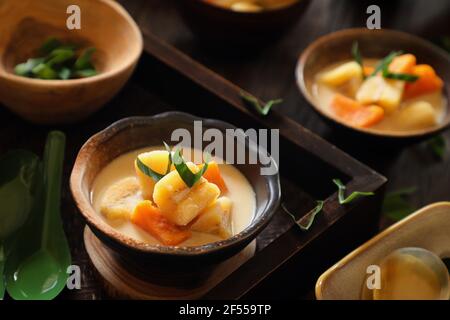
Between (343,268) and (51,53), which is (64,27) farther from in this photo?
(343,268)

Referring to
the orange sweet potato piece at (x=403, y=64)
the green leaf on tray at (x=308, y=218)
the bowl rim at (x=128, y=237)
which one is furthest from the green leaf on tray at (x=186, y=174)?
the orange sweet potato piece at (x=403, y=64)

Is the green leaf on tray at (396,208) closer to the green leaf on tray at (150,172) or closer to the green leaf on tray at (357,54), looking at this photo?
the green leaf on tray at (357,54)

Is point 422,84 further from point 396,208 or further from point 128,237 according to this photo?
point 128,237

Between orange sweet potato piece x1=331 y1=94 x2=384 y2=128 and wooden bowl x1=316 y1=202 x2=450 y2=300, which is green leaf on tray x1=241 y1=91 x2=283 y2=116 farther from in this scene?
wooden bowl x1=316 y1=202 x2=450 y2=300

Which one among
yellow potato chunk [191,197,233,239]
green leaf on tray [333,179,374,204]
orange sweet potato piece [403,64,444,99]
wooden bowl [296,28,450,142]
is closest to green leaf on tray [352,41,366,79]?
wooden bowl [296,28,450,142]

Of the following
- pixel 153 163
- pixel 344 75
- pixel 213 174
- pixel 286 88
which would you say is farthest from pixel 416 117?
pixel 153 163

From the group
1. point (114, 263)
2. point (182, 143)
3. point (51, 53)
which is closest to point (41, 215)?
point (114, 263)

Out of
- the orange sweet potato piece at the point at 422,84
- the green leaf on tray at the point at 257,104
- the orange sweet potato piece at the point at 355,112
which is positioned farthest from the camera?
the orange sweet potato piece at the point at 422,84
